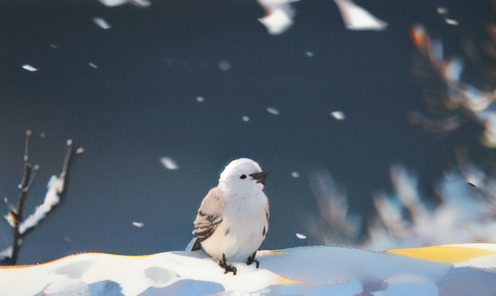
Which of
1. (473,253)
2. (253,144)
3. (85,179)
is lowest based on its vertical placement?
(473,253)

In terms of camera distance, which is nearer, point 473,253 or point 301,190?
point 473,253

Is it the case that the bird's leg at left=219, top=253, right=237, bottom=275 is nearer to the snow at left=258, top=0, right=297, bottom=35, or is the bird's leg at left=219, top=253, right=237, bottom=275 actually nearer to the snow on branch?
the snow on branch

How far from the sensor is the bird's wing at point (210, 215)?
1.11m

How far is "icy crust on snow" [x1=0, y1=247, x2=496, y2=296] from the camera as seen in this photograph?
1.09 meters

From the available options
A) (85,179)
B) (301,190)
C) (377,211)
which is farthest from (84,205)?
(377,211)

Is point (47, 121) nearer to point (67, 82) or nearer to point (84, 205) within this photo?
point (67, 82)

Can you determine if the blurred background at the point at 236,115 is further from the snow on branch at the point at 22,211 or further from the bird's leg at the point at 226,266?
the bird's leg at the point at 226,266

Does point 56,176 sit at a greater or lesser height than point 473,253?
greater

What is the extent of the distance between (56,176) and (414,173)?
1.19 metres

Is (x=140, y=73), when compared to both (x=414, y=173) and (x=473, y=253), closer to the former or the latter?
(x=414, y=173)

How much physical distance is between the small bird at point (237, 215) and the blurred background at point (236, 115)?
23 cm

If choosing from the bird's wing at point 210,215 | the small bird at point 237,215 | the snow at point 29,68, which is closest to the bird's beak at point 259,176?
the small bird at point 237,215

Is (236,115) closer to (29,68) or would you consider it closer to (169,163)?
(169,163)

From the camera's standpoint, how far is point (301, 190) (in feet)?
4.48
